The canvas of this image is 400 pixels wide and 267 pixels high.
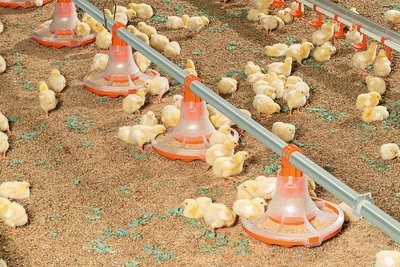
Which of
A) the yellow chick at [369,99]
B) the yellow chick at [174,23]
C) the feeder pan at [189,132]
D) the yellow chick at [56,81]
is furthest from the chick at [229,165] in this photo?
the yellow chick at [174,23]

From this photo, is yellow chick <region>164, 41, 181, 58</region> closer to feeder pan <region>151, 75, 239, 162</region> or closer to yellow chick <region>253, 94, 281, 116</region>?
yellow chick <region>253, 94, 281, 116</region>

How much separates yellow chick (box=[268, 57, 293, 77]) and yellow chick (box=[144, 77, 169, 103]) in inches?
26.3

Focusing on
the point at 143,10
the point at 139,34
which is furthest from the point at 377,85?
the point at 143,10

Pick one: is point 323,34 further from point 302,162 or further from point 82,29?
point 302,162

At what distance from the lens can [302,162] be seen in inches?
146

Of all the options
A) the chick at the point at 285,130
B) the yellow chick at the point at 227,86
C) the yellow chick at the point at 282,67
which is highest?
the chick at the point at 285,130

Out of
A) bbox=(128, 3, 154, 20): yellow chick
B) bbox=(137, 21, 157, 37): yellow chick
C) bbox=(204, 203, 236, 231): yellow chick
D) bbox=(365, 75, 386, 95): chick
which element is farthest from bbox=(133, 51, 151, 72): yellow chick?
bbox=(204, 203, 236, 231): yellow chick

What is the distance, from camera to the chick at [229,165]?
14.0 ft

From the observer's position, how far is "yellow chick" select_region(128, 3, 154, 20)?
6.70m

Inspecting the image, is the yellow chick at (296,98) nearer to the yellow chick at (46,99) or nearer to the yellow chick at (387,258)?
the yellow chick at (46,99)

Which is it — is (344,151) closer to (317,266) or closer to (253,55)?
(317,266)

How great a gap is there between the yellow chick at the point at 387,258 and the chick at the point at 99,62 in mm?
2706

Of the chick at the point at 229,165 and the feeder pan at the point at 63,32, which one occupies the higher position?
the chick at the point at 229,165

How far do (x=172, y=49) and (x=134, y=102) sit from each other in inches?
36.5
